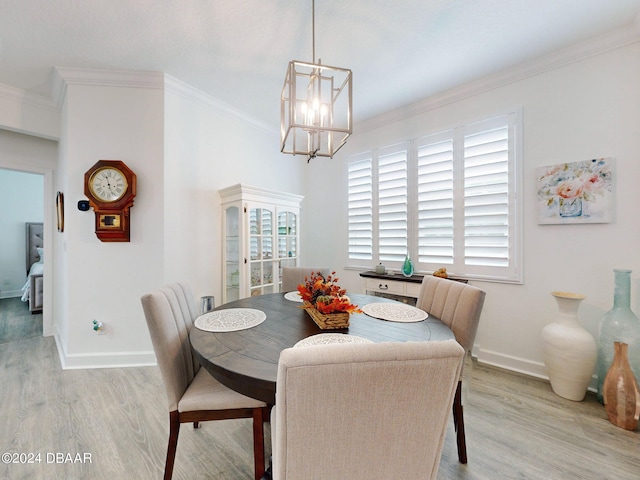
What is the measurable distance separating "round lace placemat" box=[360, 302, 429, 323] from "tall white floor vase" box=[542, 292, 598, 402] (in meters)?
1.23

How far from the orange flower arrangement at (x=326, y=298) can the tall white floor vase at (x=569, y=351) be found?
1716mm

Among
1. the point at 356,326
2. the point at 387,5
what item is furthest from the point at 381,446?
the point at 387,5

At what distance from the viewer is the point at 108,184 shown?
8.07 ft

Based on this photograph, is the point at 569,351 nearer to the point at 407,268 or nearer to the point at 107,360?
the point at 407,268

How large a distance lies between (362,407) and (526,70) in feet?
10.0

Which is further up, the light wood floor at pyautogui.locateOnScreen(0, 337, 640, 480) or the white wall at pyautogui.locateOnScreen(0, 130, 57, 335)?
the white wall at pyautogui.locateOnScreen(0, 130, 57, 335)

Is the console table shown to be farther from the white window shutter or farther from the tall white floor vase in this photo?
the tall white floor vase

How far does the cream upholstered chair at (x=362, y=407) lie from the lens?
60 centimetres

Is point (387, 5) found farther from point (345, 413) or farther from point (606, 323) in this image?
point (606, 323)

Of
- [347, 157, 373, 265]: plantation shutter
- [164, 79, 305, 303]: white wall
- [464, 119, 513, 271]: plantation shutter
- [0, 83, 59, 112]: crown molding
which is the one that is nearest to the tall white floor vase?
[464, 119, 513, 271]: plantation shutter

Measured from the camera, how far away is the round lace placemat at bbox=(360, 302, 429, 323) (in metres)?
1.51

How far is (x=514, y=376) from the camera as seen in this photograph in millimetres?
2322

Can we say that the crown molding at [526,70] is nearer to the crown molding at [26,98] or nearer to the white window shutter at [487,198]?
the white window shutter at [487,198]

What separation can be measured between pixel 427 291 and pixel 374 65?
198cm
